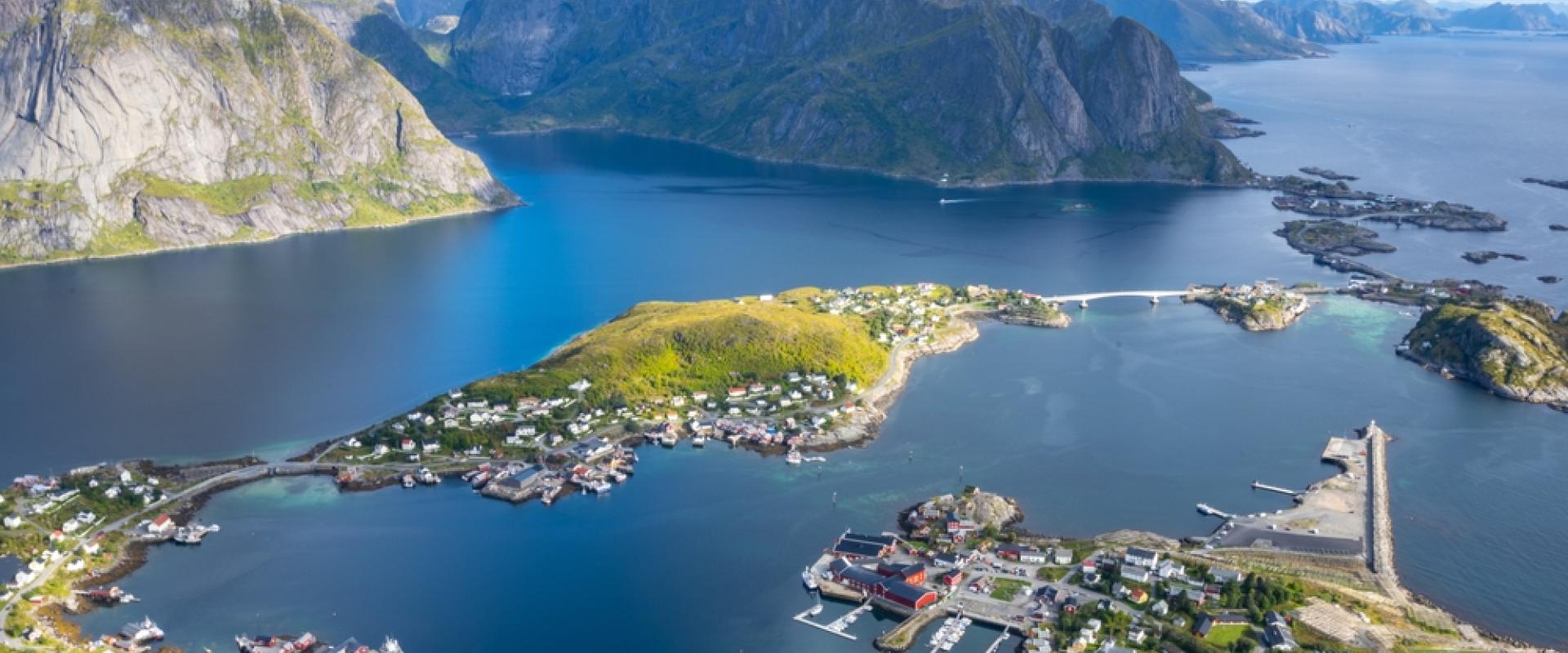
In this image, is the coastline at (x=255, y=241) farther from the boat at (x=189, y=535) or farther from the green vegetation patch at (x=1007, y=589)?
the green vegetation patch at (x=1007, y=589)

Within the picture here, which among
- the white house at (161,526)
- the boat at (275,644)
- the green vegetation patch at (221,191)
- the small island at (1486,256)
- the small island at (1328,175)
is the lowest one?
the boat at (275,644)

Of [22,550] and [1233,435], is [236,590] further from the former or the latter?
[1233,435]

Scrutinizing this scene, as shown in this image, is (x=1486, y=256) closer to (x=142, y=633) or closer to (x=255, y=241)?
(x=142, y=633)

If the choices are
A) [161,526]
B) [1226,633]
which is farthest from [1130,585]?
[161,526]

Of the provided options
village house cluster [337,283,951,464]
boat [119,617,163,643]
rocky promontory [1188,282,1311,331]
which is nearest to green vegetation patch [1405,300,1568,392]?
rocky promontory [1188,282,1311,331]

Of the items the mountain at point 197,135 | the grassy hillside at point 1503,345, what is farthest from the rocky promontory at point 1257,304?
the mountain at point 197,135

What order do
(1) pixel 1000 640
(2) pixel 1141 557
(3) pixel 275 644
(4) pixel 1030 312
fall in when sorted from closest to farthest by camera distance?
1. (3) pixel 275 644
2. (1) pixel 1000 640
3. (2) pixel 1141 557
4. (4) pixel 1030 312
